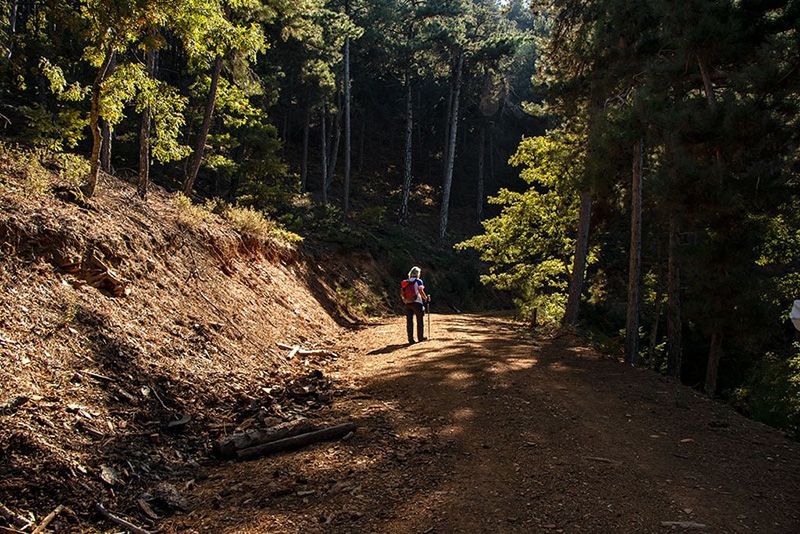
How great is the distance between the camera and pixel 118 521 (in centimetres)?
380

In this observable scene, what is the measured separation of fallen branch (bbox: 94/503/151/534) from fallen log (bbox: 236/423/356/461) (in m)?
1.43

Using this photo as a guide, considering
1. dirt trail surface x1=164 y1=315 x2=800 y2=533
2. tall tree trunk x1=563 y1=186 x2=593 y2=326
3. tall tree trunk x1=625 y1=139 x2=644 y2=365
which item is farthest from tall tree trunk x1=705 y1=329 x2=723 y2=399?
dirt trail surface x1=164 y1=315 x2=800 y2=533

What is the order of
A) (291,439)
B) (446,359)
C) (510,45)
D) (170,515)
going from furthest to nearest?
(510,45), (446,359), (291,439), (170,515)

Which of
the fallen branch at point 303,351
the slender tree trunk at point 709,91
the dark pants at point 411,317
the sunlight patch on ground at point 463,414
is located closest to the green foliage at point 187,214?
the fallen branch at point 303,351

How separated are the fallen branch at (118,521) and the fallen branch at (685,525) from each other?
13.0 feet

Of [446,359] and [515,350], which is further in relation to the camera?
[515,350]

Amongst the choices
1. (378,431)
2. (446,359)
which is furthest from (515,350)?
(378,431)

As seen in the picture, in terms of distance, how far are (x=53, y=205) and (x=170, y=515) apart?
18.6 ft

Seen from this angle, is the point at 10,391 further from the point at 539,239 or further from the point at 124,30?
the point at 539,239

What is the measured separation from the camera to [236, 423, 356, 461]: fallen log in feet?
17.2

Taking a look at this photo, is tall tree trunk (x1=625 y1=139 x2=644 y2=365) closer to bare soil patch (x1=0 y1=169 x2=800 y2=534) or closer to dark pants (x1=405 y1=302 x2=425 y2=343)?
bare soil patch (x1=0 y1=169 x2=800 y2=534)

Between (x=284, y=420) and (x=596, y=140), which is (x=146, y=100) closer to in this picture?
(x=284, y=420)

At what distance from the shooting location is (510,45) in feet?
112

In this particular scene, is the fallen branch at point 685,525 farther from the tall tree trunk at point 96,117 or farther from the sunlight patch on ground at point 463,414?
the tall tree trunk at point 96,117
